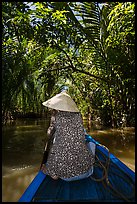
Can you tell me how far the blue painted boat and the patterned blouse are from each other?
12 centimetres

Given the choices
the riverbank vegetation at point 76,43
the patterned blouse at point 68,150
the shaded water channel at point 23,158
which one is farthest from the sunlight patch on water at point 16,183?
the riverbank vegetation at point 76,43

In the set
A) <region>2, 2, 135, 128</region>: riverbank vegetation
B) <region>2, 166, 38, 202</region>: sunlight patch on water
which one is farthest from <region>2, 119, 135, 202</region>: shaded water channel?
<region>2, 2, 135, 128</region>: riverbank vegetation

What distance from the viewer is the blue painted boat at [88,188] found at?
202 cm

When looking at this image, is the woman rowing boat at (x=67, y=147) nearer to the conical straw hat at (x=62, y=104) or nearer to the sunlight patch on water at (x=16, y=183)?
the conical straw hat at (x=62, y=104)

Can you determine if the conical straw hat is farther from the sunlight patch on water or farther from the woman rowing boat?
the sunlight patch on water

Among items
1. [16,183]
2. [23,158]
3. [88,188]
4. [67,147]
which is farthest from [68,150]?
[23,158]

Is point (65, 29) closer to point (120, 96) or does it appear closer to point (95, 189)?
Result: point (120, 96)

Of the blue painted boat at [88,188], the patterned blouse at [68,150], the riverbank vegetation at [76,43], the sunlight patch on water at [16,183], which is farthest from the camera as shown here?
the riverbank vegetation at [76,43]

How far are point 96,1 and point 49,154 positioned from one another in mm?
4507

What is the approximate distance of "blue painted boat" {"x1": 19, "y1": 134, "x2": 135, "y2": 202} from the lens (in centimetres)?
202

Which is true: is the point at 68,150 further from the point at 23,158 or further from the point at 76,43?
the point at 76,43

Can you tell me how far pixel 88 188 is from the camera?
2225mm

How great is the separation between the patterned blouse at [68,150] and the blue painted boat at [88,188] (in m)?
0.12

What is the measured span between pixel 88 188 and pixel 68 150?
46cm
